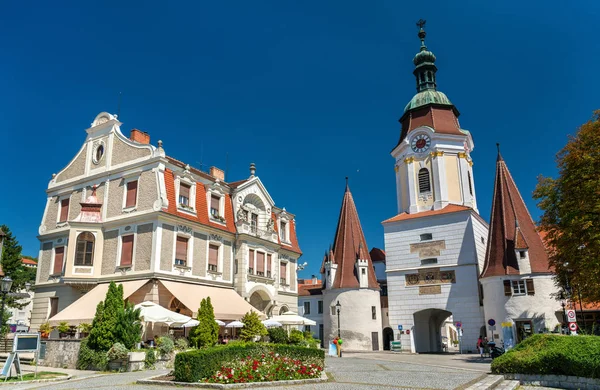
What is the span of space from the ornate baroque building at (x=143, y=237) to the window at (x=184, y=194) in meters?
0.08

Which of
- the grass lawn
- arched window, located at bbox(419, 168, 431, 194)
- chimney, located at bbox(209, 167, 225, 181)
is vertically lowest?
the grass lawn

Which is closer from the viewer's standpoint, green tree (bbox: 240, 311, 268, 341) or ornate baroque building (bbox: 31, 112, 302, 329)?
green tree (bbox: 240, 311, 268, 341)

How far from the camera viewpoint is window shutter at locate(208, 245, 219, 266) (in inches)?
1155

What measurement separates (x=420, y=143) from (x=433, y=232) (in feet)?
28.8

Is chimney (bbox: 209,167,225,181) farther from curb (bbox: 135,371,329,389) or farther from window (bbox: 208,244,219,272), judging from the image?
curb (bbox: 135,371,329,389)

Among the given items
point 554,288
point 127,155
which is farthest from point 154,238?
point 554,288

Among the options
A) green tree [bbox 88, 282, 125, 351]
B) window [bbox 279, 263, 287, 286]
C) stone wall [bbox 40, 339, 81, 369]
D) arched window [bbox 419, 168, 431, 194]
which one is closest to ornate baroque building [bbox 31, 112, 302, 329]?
window [bbox 279, 263, 287, 286]

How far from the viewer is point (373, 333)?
133 ft

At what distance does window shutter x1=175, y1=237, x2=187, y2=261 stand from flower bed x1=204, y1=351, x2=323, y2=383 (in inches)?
529

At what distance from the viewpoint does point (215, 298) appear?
2739 centimetres

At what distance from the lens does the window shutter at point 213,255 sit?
29.3 m

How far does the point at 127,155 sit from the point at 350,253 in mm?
22418

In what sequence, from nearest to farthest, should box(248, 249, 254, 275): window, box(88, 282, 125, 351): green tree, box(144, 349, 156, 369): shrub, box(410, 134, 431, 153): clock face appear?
box(88, 282, 125, 351): green tree < box(144, 349, 156, 369): shrub < box(248, 249, 254, 275): window < box(410, 134, 431, 153): clock face

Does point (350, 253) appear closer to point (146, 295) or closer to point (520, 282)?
point (520, 282)
